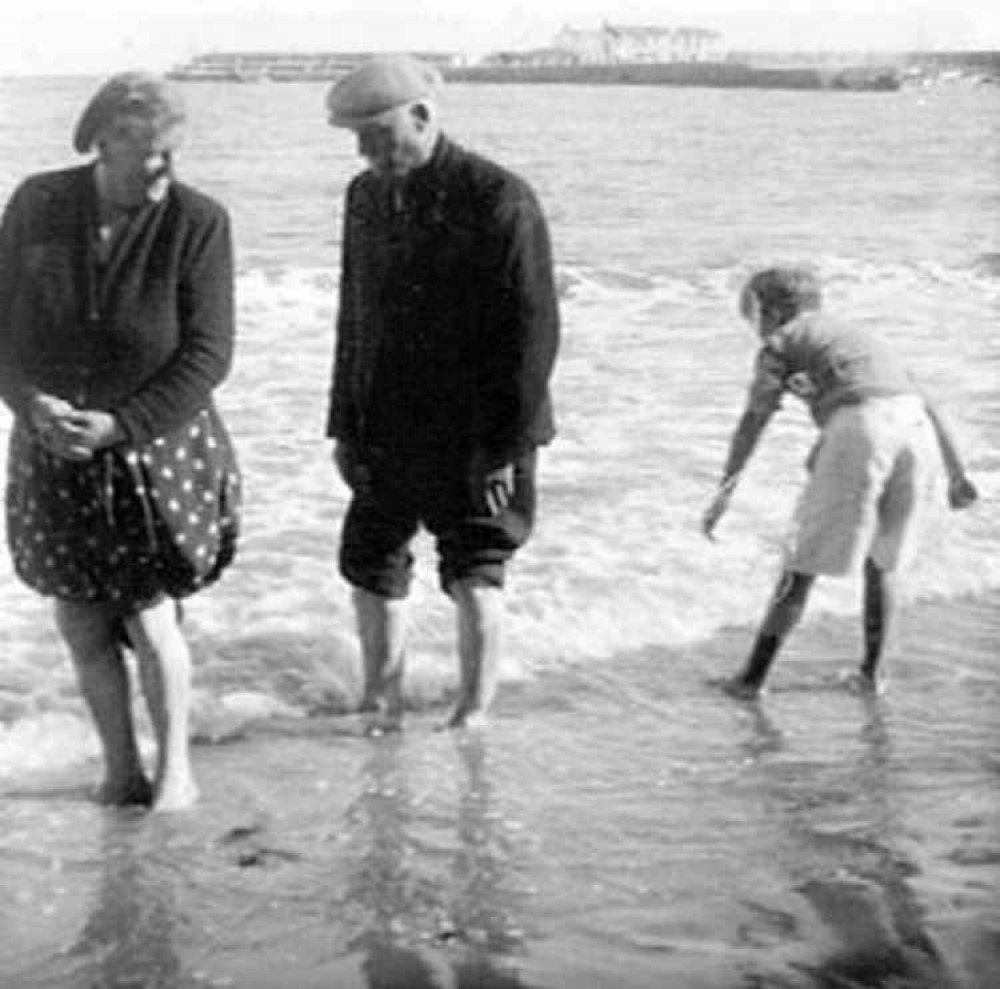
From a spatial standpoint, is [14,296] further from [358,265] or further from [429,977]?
[429,977]

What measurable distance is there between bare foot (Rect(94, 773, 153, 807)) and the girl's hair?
197cm

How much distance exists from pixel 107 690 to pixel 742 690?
1828 millimetres

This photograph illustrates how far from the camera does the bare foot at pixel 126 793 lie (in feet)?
12.5

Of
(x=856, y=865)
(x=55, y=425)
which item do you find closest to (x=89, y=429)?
(x=55, y=425)

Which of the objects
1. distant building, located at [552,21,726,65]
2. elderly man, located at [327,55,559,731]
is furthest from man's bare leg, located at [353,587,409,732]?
distant building, located at [552,21,726,65]

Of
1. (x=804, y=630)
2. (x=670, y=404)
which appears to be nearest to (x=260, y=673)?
(x=804, y=630)

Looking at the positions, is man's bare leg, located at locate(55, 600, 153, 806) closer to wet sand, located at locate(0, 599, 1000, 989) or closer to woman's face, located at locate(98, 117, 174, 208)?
wet sand, located at locate(0, 599, 1000, 989)

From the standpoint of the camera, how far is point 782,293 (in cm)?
471

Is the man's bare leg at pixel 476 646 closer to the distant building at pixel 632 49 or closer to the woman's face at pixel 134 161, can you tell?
the woman's face at pixel 134 161

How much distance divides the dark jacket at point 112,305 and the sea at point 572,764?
0.35 meters

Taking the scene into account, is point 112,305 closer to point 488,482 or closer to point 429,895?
point 488,482

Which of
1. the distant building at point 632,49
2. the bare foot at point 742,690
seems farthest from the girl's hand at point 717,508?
the distant building at point 632,49

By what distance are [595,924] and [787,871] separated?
441 millimetres

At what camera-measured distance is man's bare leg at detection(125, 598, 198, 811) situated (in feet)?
11.9
